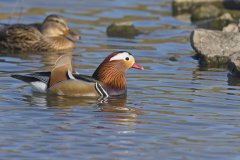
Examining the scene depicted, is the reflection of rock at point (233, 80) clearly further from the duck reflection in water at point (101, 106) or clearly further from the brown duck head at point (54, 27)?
the brown duck head at point (54, 27)

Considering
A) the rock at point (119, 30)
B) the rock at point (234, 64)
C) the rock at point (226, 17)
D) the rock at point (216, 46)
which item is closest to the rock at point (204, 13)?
the rock at point (226, 17)

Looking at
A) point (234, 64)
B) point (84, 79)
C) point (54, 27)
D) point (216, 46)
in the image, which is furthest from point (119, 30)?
point (84, 79)

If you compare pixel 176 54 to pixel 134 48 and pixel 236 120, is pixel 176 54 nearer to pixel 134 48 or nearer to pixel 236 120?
pixel 134 48

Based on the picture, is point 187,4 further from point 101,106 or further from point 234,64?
point 101,106

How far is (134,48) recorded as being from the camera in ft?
63.1

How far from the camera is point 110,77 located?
1416cm

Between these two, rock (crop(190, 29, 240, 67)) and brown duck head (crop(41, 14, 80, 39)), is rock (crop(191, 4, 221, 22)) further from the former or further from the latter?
rock (crop(190, 29, 240, 67))

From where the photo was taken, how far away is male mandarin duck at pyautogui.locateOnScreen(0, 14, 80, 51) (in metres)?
19.3

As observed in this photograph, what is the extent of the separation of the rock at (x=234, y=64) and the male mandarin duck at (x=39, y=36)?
449 centimetres

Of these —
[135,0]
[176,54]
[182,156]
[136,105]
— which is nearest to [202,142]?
[182,156]

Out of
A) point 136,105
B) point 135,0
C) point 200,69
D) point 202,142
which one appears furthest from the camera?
point 135,0

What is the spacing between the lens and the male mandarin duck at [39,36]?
63.2 feet

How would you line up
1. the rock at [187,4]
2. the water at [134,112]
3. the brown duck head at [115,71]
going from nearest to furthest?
the water at [134,112] → the brown duck head at [115,71] → the rock at [187,4]

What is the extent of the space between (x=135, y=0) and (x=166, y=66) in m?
8.84
